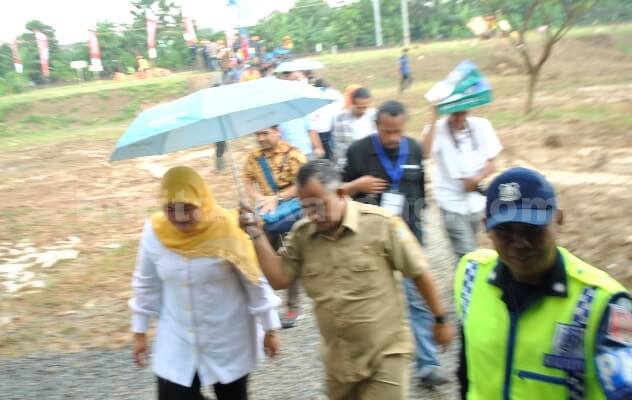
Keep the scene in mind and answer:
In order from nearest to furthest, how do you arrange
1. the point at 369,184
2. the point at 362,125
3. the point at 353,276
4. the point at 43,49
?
the point at 353,276
the point at 369,184
the point at 362,125
the point at 43,49

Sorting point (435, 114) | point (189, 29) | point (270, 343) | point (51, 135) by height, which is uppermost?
point (189, 29)

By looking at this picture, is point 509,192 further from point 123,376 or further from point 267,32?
point 267,32

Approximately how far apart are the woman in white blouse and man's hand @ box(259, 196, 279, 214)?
167cm

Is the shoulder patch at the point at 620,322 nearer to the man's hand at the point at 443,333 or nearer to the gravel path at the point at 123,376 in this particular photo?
the man's hand at the point at 443,333

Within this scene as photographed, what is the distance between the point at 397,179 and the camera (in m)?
3.84

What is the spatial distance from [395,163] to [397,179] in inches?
3.9

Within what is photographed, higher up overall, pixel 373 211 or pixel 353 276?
pixel 373 211

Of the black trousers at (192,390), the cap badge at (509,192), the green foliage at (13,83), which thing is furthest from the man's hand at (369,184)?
the green foliage at (13,83)

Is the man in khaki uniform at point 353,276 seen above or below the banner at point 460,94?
below

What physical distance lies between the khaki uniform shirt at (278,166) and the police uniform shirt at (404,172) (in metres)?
0.89

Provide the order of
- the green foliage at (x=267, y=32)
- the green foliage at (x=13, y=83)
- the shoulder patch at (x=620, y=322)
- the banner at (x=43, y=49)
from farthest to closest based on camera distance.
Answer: the green foliage at (x=267, y=32) → the green foliage at (x=13, y=83) → the banner at (x=43, y=49) → the shoulder patch at (x=620, y=322)

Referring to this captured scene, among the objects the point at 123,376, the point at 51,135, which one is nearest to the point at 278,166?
the point at 123,376

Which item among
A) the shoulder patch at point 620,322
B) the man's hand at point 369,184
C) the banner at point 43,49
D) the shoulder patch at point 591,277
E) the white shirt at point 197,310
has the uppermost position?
the banner at point 43,49

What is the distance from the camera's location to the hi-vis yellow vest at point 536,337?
1414 mm
